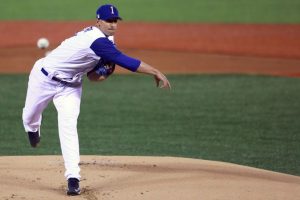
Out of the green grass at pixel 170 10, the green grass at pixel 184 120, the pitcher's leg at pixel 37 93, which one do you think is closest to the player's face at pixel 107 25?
the pitcher's leg at pixel 37 93

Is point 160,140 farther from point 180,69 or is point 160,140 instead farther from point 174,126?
point 180,69

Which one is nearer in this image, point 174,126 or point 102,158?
point 102,158

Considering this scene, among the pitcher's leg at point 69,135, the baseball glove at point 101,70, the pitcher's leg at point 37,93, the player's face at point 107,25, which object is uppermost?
the player's face at point 107,25

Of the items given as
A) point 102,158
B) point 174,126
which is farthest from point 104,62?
point 174,126

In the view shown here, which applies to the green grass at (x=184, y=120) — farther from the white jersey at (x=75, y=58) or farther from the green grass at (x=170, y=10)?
the green grass at (x=170, y=10)

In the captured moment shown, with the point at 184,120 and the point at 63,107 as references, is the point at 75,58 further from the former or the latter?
the point at 184,120

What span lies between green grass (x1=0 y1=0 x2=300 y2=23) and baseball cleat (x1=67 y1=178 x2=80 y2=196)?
64.6ft

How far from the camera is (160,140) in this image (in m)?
10.5

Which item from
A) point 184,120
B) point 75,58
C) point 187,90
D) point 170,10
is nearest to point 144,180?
point 75,58

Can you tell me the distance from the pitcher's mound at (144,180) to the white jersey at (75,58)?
1.10m

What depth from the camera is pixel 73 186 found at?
6793 mm

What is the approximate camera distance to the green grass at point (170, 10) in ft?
87.6

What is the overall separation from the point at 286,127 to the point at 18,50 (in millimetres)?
10522

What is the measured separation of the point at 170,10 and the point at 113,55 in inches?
863
